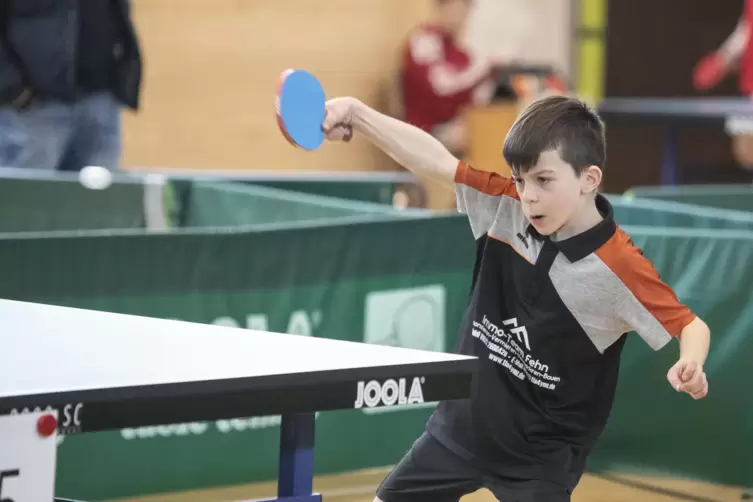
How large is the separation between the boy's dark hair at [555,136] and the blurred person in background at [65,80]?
3.14 m

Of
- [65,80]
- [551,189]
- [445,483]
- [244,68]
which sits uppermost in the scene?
[244,68]

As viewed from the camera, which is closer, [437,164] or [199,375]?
[199,375]

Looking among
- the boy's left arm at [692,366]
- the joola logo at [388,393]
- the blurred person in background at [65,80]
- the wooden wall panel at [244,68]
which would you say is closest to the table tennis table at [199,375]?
the joola logo at [388,393]

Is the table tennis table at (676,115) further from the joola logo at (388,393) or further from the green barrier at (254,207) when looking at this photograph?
the joola logo at (388,393)

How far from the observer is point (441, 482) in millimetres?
2766

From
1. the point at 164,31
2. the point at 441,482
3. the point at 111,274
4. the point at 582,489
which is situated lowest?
the point at 582,489

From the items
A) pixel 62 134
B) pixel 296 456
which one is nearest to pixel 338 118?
pixel 296 456

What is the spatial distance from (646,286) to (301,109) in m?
0.76

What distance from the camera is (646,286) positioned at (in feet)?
8.73

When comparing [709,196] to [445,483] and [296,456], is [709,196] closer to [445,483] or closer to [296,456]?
[445,483]

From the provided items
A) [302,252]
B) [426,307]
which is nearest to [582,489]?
[426,307]

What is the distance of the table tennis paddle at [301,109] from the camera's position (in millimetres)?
2666

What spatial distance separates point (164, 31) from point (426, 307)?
4.68 m

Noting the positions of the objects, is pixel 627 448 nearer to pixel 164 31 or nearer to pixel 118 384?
pixel 118 384
